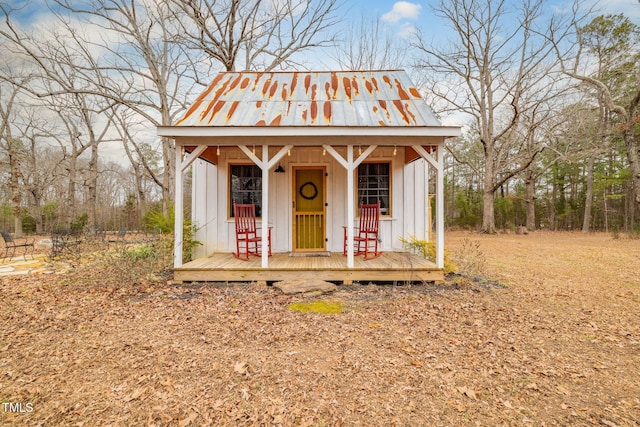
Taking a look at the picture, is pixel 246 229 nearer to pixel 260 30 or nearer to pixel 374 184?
pixel 374 184

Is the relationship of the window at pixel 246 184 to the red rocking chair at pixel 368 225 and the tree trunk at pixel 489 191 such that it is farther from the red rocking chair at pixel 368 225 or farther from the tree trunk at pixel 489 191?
the tree trunk at pixel 489 191

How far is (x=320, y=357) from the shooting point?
2760 millimetres

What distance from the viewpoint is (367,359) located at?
2719 mm

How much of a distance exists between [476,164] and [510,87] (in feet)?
24.6

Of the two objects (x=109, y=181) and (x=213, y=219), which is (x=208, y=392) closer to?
(x=213, y=219)

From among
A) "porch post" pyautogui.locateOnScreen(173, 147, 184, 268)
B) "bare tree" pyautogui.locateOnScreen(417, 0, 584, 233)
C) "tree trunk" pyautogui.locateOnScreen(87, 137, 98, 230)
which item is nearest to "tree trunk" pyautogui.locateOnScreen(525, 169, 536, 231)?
"bare tree" pyautogui.locateOnScreen(417, 0, 584, 233)

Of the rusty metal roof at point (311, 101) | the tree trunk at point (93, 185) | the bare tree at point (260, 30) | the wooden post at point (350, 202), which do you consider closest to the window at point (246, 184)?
the rusty metal roof at point (311, 101)

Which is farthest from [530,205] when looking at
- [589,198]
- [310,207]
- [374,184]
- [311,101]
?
[311,101]

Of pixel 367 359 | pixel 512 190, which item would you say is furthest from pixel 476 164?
pixel 367 359

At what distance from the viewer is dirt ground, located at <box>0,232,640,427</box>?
2.06 metres

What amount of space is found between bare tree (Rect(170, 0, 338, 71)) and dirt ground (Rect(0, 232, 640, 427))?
11.2 m

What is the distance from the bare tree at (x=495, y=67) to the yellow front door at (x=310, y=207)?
1114 cm

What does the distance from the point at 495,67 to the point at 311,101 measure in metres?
13.8

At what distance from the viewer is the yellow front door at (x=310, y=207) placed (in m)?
6.79
